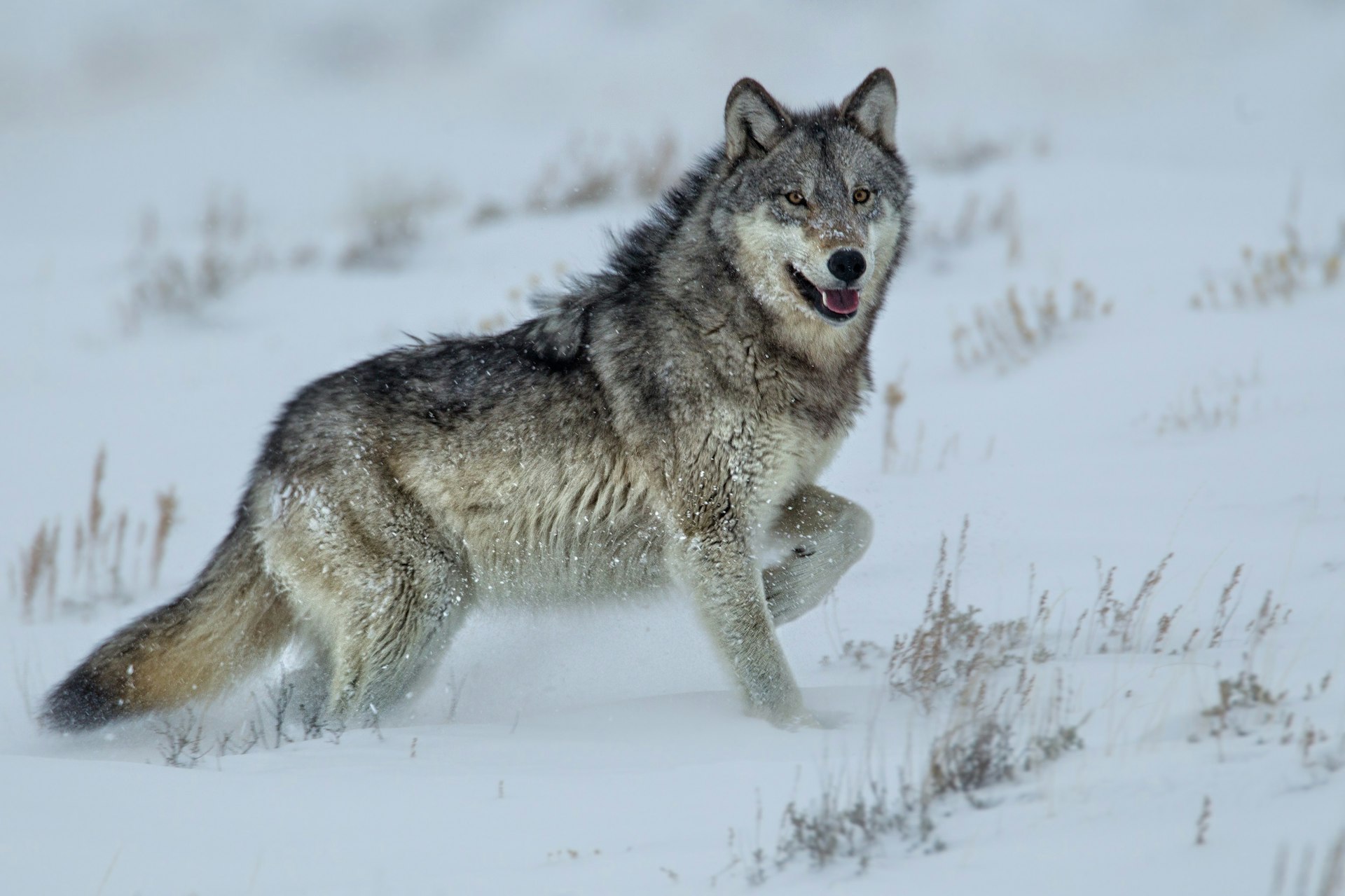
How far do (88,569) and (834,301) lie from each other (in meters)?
5.97

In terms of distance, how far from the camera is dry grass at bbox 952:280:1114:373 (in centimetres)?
1040

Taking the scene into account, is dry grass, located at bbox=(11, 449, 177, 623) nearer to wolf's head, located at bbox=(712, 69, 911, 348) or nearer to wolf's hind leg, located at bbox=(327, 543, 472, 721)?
wolf's hind leg, located at bbox=(327, 543, 472, 721)

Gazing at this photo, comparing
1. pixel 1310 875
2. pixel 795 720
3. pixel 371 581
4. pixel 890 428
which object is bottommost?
pixel 795 720

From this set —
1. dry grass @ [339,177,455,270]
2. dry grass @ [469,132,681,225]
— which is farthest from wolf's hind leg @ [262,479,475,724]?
dry grass @ [469,132,681,225]

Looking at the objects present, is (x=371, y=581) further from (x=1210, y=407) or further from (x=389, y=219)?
(x=389, y=219)

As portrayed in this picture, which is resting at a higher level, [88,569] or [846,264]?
[846,264]

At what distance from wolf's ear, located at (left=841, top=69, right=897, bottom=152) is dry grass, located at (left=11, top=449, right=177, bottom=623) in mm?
5413

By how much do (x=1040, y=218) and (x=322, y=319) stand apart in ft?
29.8

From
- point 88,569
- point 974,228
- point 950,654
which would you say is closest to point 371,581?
point 950,654

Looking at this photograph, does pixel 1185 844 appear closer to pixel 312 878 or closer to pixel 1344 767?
pixel 1344 767

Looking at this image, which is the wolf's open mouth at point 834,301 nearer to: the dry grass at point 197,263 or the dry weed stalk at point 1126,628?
the dry weed stalk at point 1126,628

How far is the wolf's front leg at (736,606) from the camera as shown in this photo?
4480mm

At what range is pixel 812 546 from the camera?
490 cm

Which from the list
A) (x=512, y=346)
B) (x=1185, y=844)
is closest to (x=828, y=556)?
(x=512, y=346)
